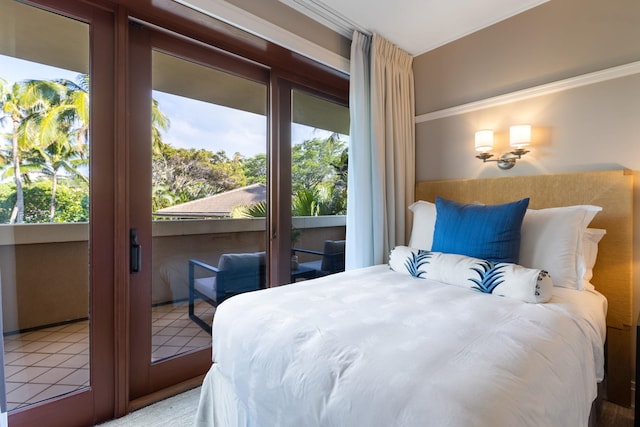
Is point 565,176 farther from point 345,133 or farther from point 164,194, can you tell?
point 164,194

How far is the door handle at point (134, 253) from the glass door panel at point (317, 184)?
1.15 meters

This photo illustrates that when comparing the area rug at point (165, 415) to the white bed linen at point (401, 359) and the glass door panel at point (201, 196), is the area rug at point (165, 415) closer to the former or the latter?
the glass door panel at point (201, 196)

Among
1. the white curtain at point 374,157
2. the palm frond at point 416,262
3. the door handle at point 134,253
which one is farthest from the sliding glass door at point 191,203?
the palm frond at point 416,262

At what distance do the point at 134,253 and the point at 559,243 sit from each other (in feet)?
8.04

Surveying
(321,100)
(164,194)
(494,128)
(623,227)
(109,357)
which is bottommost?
(109,357)

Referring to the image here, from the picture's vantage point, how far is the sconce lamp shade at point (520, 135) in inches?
86.7

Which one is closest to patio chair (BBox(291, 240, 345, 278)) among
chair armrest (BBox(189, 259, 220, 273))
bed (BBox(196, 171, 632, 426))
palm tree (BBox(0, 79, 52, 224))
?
chair armrest (BBox(189, 259, 220, 273))

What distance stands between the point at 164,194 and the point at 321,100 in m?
1.62

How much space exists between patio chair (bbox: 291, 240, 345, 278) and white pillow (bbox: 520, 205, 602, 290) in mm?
1580

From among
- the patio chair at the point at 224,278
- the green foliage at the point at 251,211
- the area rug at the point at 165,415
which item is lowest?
the area rug at the point at 165,415

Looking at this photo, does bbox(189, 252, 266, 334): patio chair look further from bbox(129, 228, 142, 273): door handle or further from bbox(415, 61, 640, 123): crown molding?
bbox(415, 61, 640, 123): crown molding

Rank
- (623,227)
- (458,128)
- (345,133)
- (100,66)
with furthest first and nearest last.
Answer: (345,133) < (458,128) < (623,227) < (100,66)

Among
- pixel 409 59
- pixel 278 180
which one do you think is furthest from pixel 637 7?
pixel 278 180

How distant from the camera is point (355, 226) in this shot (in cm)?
262
